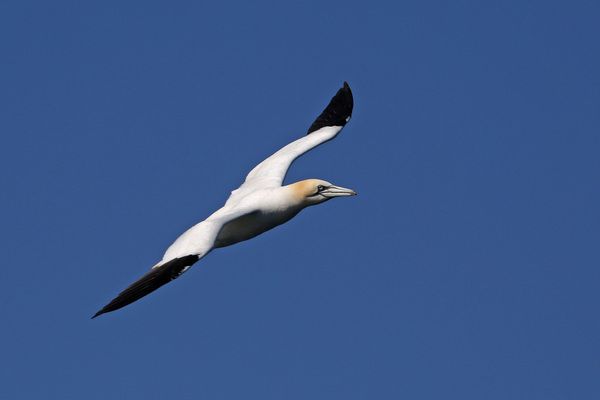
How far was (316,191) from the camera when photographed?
1658 cm

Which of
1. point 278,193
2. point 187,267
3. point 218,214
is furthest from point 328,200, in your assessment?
point 187,267

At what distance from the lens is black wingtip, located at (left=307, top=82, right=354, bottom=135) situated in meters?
20.9

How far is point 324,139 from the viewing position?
65.3 feet

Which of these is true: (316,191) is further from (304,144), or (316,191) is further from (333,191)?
(304,144)

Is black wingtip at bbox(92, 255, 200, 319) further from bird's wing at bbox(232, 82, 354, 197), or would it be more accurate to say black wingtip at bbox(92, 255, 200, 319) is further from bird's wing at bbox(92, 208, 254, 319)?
bird's wing at bbox(232, 82, 354, 197)

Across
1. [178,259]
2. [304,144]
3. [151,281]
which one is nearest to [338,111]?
[304,144]

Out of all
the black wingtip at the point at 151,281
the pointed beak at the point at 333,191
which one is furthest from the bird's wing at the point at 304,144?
the black wingtip at the point at 151,281

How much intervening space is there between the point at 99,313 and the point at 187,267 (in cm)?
153

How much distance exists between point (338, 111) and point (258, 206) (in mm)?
5874

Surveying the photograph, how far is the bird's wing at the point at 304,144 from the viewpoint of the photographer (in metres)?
18.0

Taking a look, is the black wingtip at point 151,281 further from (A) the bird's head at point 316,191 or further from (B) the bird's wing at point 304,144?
(B) the bird's wing at point 304,144

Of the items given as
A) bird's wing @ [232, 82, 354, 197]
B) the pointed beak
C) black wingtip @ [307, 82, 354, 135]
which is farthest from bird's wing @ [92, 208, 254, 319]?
black wingtip @ [307, 82, 354, 135]

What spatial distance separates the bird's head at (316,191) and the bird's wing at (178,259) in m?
1.59

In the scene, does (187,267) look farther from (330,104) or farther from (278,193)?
(330,104)
